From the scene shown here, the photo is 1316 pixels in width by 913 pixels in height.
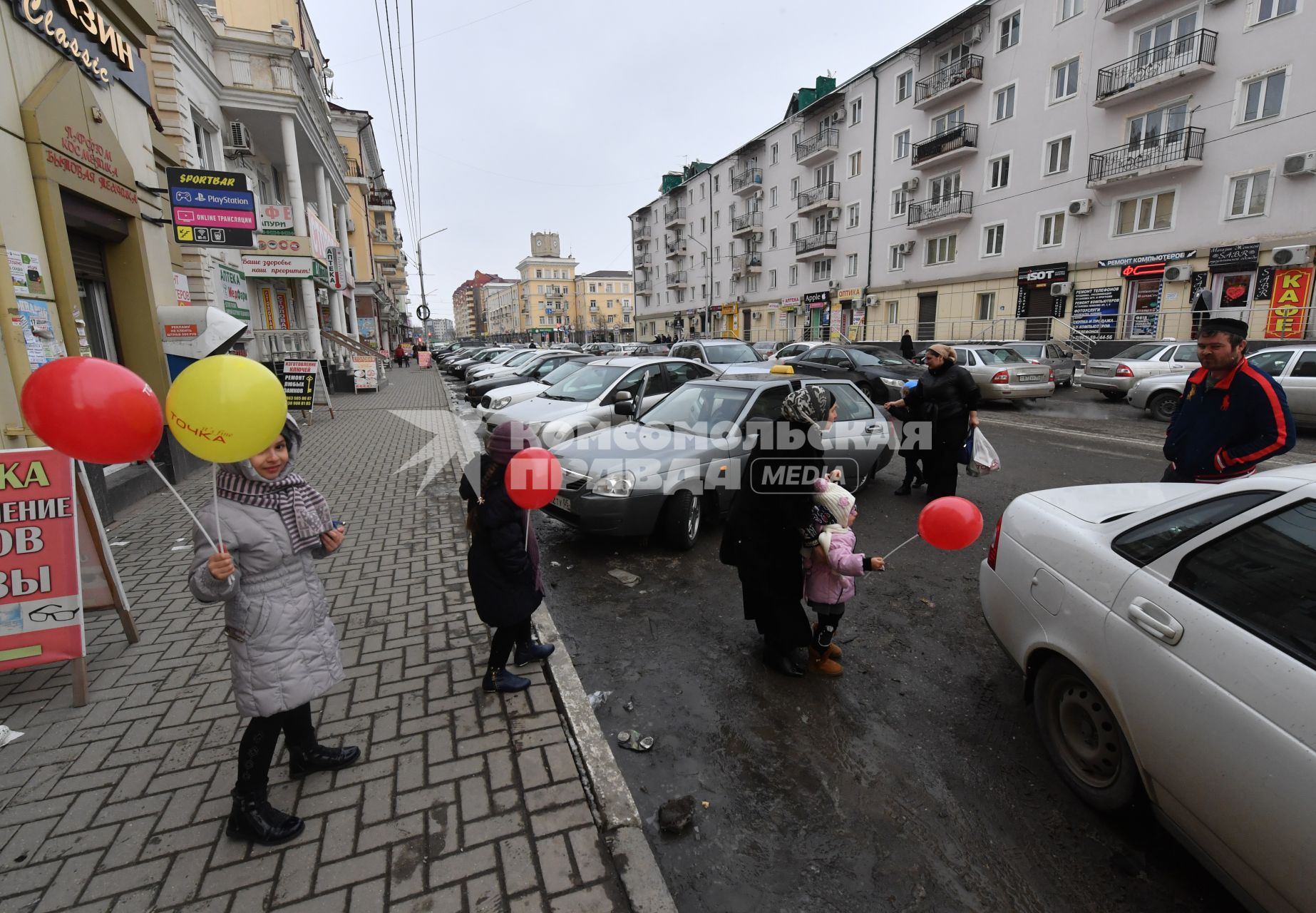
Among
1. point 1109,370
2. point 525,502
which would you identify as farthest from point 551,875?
point 1109,370

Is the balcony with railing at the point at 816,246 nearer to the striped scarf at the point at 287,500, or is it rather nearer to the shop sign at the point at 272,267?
the shop sign at the point at 272,267

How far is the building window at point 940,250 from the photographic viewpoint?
2992cm

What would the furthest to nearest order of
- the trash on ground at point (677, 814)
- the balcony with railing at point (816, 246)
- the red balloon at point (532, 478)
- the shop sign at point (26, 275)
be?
the balcony with railing at point (816, 246) < the shop sign at point (26, 275) < the red balloon at point (532, 478) < the trash on ground at point (677, 814)

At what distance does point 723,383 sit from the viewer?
6.46m

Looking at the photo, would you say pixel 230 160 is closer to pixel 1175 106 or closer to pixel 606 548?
pixel 606 548

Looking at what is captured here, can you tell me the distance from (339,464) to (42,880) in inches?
311

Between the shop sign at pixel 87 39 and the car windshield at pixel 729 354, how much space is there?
37.4ft

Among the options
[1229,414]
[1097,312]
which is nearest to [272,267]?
[1229,414]

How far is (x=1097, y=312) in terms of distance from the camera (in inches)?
927

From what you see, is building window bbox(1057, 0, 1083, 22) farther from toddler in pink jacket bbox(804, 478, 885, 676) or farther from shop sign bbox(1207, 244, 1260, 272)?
toddler in pink jacket bbox(804, 478, 885, 676)

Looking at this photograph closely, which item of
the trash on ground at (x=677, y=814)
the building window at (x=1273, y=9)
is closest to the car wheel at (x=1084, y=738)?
the trash on ground at (x=677, y=814)

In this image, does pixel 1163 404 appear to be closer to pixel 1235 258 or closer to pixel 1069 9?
pixel 1235 258

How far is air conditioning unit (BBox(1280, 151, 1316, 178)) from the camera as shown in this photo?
1775cm

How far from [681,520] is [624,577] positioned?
0.74 m
